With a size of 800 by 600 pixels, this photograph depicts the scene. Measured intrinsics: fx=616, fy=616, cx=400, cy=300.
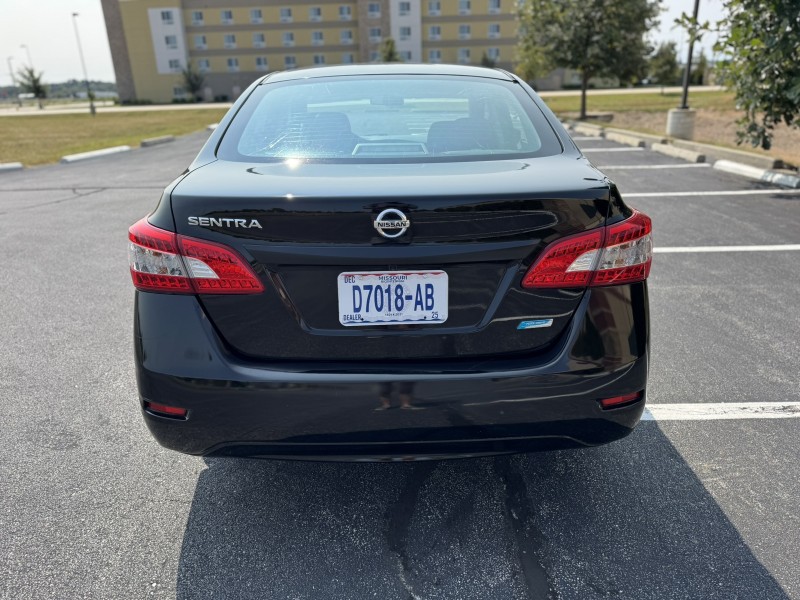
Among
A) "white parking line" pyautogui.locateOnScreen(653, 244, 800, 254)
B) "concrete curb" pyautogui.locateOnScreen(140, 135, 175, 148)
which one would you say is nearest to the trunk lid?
"white parking line" pyautogui.locateOnScreen(653, 244, 800, 254)

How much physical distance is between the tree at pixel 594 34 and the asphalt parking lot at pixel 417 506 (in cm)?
2012

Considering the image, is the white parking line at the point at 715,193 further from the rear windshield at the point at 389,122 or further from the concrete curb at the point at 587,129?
the concrete curb at the point at 587,129

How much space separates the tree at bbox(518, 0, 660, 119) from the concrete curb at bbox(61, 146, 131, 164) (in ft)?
49.1

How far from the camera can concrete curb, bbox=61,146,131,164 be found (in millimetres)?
14106

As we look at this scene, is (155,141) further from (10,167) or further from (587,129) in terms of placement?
(587,129)

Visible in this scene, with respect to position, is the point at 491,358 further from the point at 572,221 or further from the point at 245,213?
the point at 245,213

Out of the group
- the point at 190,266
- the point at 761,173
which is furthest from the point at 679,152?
the point at 190,266

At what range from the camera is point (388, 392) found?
6.27ft

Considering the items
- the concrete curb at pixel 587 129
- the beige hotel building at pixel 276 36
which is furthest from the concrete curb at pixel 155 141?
the beige hotel building at pixel 276 36

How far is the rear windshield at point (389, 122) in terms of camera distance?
2357 mm

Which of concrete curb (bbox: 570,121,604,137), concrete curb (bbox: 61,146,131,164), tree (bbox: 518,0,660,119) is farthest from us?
tree (bbox: 518,0,660,119)

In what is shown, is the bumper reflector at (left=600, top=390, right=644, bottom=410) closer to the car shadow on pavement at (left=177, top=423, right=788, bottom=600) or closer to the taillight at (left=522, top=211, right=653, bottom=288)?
the taillight at (left=522, top=211, right=653, bottom=288)

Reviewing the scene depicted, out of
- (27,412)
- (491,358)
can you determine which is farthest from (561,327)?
(27,412)

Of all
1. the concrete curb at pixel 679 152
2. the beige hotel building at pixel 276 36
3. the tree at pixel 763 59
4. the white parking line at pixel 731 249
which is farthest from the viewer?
the beige hotel building at pixel 276 36
